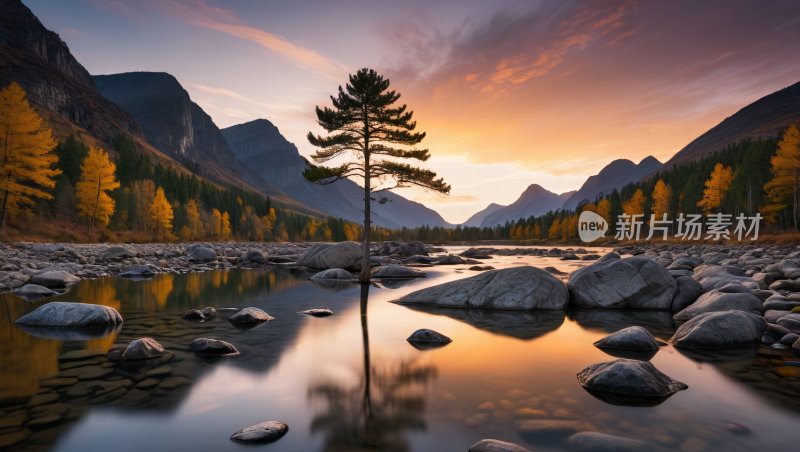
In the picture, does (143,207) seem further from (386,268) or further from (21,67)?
(21,67)

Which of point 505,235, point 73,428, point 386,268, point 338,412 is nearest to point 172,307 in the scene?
point 73,428

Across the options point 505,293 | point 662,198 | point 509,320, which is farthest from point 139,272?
point 662,198

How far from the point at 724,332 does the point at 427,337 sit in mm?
6604

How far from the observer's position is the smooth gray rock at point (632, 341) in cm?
738

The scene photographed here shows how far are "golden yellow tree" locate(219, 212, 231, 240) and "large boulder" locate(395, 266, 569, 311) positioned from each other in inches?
3330

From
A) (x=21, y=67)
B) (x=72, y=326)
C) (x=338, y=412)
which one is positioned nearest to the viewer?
(x=338, y=412)

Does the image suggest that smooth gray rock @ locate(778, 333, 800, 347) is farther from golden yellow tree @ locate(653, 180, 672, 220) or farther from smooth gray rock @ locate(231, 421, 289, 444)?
golden yellow tree @ locate(653, 180, 672, 220)

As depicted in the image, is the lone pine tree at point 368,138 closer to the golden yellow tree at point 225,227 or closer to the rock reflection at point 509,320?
the rock reflection at point 509,320

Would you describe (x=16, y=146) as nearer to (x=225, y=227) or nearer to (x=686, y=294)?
(x=686, y=294)

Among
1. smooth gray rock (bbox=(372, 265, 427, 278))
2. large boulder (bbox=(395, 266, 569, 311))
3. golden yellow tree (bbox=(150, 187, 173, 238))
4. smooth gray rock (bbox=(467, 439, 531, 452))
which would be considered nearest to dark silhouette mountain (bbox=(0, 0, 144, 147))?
golden yellow tree (bbox=(150, 187, 173, 238))

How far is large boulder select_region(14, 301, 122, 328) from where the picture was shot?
892 centimetres

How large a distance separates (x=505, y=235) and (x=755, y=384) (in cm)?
15152

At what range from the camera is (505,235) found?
15125cm

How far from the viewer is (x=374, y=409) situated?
4715mm
